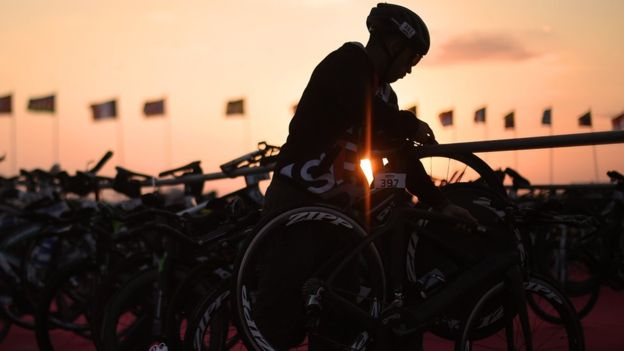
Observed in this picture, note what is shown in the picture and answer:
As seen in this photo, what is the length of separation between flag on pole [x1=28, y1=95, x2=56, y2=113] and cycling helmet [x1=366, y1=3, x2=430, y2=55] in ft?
78.0

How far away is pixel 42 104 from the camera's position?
83.2 ft

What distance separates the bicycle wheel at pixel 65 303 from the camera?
16.4 ft

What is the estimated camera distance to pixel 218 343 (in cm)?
Answer: 344

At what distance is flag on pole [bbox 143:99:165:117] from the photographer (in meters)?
28.7

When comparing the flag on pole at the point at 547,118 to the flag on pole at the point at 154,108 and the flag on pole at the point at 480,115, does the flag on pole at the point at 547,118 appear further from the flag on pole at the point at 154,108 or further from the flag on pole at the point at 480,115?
the flag on pole at the point at 154,108

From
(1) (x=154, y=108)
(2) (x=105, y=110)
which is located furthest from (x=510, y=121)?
(2) (x=105, y=110)

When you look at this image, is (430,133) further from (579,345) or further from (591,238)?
(591,238)

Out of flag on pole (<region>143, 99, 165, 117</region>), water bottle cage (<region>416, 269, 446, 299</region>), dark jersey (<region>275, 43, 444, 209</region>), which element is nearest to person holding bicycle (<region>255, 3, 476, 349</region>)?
dark jersey (<region>275, 43, 444, 209</region>)

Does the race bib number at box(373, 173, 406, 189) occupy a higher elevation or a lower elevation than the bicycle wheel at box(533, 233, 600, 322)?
higher

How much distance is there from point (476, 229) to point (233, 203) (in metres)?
1.26

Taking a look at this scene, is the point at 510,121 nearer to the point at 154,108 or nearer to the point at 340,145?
the point at 154,108

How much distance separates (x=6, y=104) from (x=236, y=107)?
26.2 ft

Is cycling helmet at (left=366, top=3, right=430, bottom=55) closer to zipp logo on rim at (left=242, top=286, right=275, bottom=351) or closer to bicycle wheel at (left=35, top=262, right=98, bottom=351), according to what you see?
zipp logo on rim at (left=242, top=286, right=275, bottom=351)

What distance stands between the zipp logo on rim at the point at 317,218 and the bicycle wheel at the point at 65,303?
2625 mm
